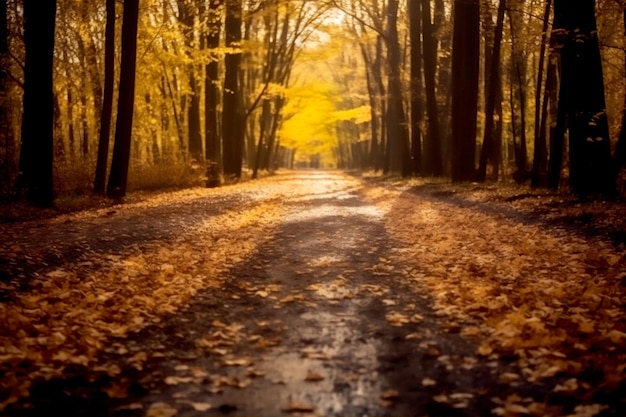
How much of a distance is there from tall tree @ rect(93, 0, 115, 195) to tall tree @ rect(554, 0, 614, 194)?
11.1 metres

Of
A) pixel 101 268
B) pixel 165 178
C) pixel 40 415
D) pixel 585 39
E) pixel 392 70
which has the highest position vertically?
pixel 392 70

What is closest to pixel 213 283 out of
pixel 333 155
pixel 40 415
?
pixel 40 415

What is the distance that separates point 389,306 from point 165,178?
56.7 feet

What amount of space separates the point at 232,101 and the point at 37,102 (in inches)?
549

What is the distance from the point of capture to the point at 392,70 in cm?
2892

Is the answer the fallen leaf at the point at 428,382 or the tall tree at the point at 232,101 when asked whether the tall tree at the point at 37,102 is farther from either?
the fallen leaf at the point at 428,382

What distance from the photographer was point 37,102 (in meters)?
12.7

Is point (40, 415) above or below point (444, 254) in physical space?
below

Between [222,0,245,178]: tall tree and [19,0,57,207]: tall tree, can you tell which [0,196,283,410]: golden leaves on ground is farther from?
[222,0,245,178]: tall tree

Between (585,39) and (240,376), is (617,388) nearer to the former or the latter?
(240,376)

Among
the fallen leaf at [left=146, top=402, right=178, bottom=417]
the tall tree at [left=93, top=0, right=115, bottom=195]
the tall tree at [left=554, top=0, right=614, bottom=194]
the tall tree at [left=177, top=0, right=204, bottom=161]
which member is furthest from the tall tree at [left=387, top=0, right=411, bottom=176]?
the fallen leaf at [left=146, top=402, right=178, bottom=417]

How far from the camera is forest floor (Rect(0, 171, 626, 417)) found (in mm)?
3881

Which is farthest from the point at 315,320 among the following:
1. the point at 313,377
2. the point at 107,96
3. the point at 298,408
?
the point at 107,96

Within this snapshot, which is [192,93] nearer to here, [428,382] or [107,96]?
[107,96]
